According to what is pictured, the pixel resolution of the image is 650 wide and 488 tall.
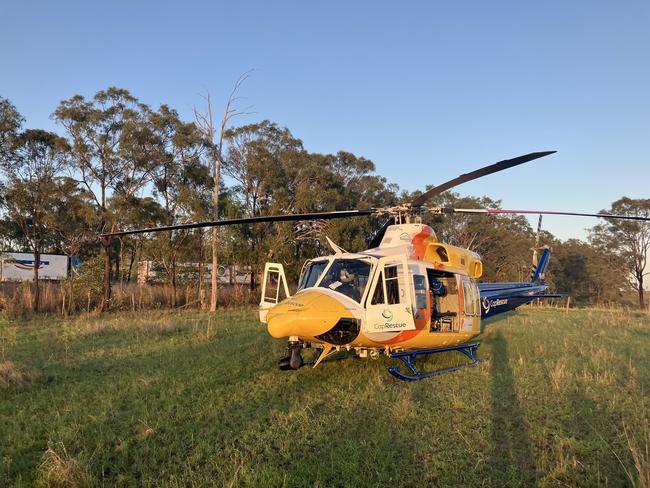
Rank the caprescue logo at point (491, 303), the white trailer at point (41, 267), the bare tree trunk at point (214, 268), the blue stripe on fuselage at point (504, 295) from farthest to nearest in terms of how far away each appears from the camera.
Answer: the white trailer at point (41, 267) → the bare tree trunk at point (214, 268) → the blue stripe on fuselage at point (504, 295) → the caprescue logo at point (491, 303)

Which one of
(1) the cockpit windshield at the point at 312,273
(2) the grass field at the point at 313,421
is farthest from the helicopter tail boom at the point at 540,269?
(1) the cockpit windshield at the point at 312,273

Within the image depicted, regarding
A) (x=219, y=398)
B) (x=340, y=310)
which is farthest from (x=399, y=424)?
(x=219, y=398)

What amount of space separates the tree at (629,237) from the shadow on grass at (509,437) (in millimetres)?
39930

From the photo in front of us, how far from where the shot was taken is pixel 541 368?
8547mm

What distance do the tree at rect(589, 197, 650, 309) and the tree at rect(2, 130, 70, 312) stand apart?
45.0 metres

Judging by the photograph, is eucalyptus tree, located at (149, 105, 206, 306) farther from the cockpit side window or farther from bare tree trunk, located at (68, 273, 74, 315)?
the cockpit side window

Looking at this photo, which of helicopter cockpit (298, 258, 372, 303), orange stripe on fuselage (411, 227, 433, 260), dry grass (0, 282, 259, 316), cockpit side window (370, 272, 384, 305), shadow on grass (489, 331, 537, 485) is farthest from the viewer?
dry grass (0, 282, 259, 316)

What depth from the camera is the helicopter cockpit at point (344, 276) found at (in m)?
7.48

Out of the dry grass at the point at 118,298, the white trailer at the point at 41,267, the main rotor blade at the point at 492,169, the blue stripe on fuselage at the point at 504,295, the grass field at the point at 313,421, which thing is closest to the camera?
the grass field at the point at 313,421

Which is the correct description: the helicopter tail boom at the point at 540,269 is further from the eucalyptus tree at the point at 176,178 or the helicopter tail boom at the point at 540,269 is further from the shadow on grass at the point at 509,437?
the eucalyptus tree at the point at 176,178

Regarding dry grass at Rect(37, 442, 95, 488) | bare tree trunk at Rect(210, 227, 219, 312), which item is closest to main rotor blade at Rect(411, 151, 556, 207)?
dry grass at Rect(37, 442, 95, 488)

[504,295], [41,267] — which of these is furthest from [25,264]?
[504,295]

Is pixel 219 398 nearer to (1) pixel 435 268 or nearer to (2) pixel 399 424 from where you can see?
(2) pixel 399 424

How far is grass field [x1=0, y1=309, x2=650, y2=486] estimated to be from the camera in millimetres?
4219
